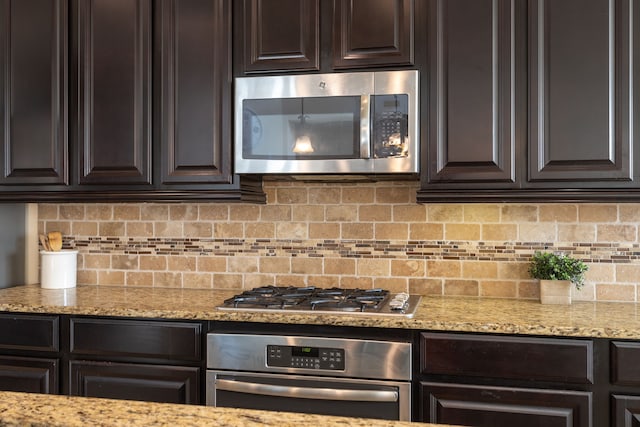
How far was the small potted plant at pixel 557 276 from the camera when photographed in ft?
8.08

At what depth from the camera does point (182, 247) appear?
3.01m

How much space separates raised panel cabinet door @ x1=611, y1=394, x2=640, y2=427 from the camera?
195cm

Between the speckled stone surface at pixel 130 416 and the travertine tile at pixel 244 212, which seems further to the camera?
the travertine tile at pixel 244 212

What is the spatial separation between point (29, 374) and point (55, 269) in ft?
2.07

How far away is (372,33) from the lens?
243cm

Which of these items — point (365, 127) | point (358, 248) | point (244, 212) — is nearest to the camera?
point (365, 127)

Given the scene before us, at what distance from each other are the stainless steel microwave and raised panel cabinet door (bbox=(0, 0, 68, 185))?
0.89 m

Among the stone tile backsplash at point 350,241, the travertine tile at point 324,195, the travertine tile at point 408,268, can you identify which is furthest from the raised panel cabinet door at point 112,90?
the travertine tile at point 408,268

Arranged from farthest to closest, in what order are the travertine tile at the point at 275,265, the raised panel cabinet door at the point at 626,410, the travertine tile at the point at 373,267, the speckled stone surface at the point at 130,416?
the travertine tile at the point at 275,265, the travertine tile at the point at 373,267, the raised panel cabinet door at the point at 626,410, the speckled stone surface at the point at 130,416

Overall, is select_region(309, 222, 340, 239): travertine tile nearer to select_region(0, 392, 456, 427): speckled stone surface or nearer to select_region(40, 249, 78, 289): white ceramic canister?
select_region(40, 249, 78, 289): white ceramic canister

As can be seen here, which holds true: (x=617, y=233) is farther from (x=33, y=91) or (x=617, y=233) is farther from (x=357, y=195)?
(x=33, y=91)

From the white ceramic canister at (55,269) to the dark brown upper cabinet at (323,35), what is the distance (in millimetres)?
1328

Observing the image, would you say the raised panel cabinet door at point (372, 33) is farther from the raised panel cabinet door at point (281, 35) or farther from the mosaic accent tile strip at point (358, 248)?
the mosaic accent tile strip at point (358, 248)

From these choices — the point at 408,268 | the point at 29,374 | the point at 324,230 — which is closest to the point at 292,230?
the point at 324,230
